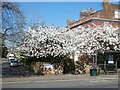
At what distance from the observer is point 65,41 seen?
124ft

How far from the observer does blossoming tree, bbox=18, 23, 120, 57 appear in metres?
36.6

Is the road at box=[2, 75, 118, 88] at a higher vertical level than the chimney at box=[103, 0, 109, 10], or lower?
lower

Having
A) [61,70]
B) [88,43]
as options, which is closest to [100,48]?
[88,43]

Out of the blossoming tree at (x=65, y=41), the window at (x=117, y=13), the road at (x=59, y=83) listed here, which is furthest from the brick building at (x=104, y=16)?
the road at (x=59, y=83)

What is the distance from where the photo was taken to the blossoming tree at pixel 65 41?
3659 cm

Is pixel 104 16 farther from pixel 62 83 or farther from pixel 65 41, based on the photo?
pixel 62 83

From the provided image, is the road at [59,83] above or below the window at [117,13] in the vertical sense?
below

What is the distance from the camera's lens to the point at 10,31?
1340 inches

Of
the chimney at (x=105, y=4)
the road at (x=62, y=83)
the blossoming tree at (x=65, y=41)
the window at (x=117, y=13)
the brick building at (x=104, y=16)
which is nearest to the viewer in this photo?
the road at (x=62, y=83)

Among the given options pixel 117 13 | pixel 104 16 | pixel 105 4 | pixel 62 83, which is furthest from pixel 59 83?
pixel 117 13

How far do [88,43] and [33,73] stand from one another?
25.5ft

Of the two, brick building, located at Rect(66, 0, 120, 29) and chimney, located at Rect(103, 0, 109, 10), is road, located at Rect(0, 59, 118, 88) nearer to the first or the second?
brick building, located at Rect(66, 0, 120, 29)

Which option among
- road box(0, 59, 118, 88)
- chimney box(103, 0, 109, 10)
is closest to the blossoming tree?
road box(0, 59, 118, 88)

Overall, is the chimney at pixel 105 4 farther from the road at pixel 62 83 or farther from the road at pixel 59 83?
the road at pixel 62 83
